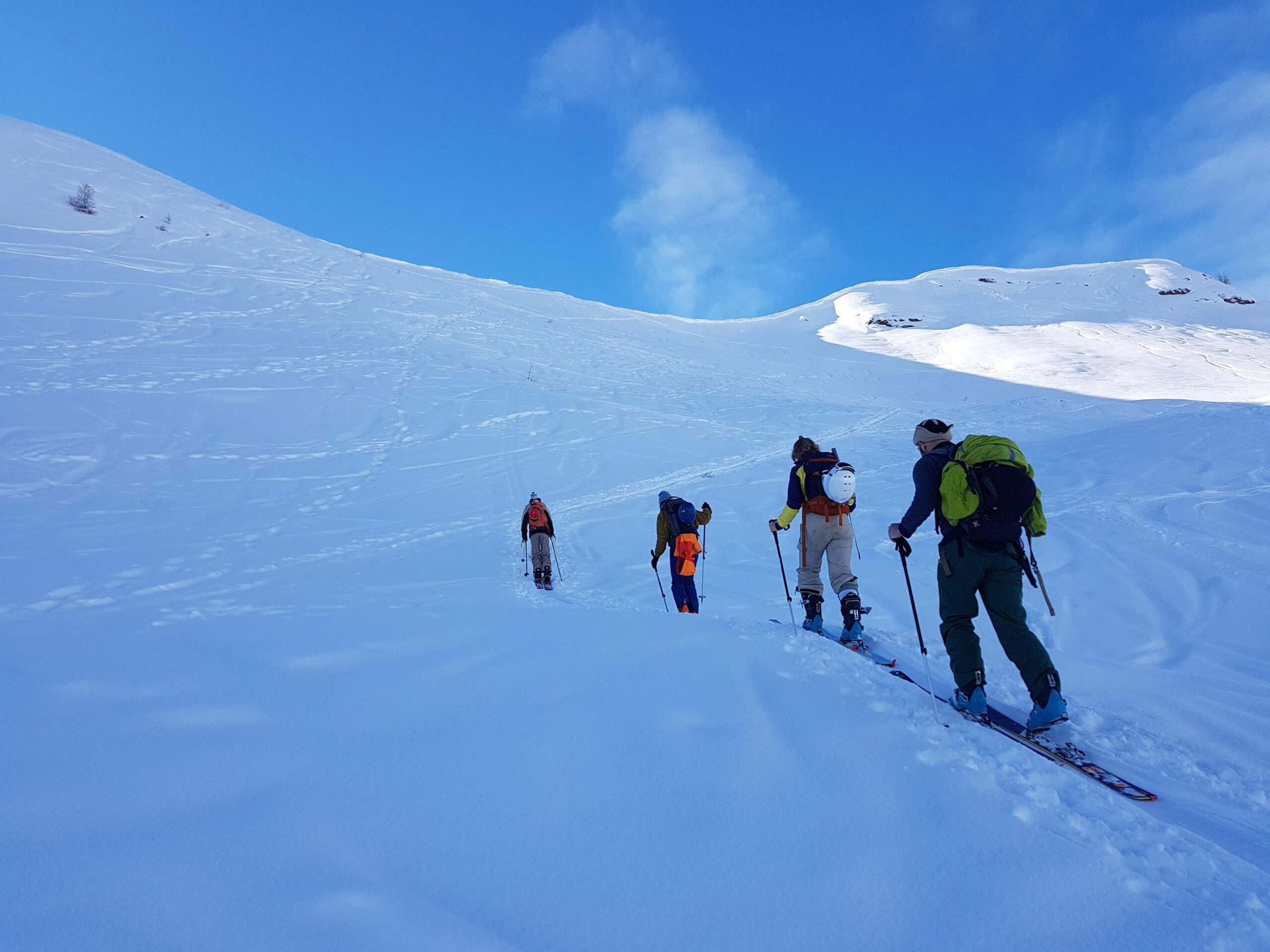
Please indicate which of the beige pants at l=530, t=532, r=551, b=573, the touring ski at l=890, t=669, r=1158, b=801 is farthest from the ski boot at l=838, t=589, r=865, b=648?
the beige pants at l=530, t=532, r=551, b=573

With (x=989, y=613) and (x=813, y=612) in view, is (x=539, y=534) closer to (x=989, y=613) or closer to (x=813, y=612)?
(x=813, y=612)

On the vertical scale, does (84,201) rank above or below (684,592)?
above

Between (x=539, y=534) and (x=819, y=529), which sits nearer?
(x=819, y=529)

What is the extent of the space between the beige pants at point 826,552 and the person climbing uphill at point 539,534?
3.70 meters

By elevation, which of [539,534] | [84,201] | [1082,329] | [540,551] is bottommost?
[540,551]

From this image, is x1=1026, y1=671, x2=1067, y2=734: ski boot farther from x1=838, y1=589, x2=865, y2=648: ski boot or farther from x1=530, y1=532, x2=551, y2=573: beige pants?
x1=530, y1=532, x2=551, y2=573: beige pants

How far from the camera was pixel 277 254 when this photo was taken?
26516 millimetres

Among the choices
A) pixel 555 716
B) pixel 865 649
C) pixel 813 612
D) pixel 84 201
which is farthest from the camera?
pixel 84 201

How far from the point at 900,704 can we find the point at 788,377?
69.1 ft

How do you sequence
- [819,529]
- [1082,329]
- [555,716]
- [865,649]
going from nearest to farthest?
[555,716], [865,649], [819,529], [1082,329]

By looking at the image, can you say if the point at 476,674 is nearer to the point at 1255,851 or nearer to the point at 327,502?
the point at 1255,851

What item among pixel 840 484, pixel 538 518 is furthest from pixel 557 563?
pixel 840 484

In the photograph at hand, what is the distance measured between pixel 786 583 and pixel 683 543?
144 centimetres

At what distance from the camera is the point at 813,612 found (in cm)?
544
